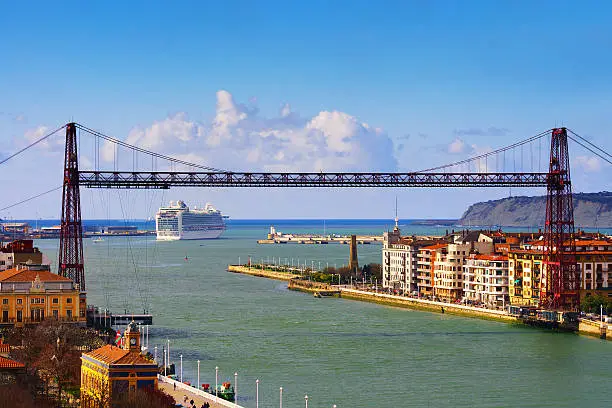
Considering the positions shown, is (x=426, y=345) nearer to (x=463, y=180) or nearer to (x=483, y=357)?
(x=483, y=357)

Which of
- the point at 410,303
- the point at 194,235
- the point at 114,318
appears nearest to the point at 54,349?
the point at 114,318

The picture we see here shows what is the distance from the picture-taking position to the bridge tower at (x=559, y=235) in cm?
4009

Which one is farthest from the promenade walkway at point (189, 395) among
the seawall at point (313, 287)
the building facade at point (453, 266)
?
the seawall at point (313, 287)

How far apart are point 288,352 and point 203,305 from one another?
1532 centimetres

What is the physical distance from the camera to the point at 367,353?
31.5 metres

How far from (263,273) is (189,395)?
4745cm

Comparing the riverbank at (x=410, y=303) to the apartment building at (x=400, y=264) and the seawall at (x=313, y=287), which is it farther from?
the apartment building at (x=400, y=264)

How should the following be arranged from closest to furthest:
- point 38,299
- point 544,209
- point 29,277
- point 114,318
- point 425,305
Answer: point 38,299 < point 29,277 < point 114,318 < point 425,305 < point 544,209

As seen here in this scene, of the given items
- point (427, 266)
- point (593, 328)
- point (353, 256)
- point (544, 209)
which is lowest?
point (593, 328)

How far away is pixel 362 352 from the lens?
31.7 meters

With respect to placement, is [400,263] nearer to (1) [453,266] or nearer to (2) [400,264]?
(2) [400,264]

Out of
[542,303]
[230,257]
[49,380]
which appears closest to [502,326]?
[542,303]

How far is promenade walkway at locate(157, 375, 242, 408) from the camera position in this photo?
2241cm

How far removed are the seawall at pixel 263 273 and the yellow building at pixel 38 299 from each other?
31.5 m
